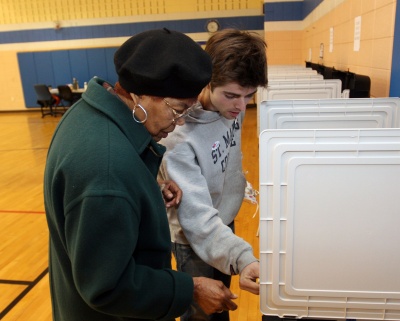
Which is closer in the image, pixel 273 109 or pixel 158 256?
pixel 158 256

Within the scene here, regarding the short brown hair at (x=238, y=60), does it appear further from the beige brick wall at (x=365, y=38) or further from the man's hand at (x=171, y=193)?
the beige brick wall at (x=365, y=38)

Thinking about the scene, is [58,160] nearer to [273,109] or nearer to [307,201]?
[307,201]

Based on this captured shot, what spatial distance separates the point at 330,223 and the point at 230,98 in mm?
468

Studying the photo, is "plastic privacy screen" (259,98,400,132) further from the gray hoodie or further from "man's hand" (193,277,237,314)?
"man's hand" (193,277,237,314)

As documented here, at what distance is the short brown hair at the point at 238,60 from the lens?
0.95 m

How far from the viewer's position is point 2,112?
10039mm

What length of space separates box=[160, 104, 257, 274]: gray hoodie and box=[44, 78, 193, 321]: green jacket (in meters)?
0.22

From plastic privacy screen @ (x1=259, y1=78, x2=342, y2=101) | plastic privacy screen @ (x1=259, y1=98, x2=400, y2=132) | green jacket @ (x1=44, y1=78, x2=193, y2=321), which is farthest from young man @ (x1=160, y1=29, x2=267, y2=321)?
plastic privacy screen @ (x1=259, y1=78, x2=342, y2=101)

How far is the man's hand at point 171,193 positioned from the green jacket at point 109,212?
195 millimetres

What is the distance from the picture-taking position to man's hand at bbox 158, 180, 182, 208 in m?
0.97

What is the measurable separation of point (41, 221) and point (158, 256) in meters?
→ 2.82

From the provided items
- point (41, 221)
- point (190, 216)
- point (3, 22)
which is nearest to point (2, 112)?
Answer: point (3, 22)

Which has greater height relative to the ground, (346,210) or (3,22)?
(3,22)

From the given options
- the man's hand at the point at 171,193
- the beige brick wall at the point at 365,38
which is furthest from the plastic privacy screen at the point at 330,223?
the beige brick wall at the point at 365,38
